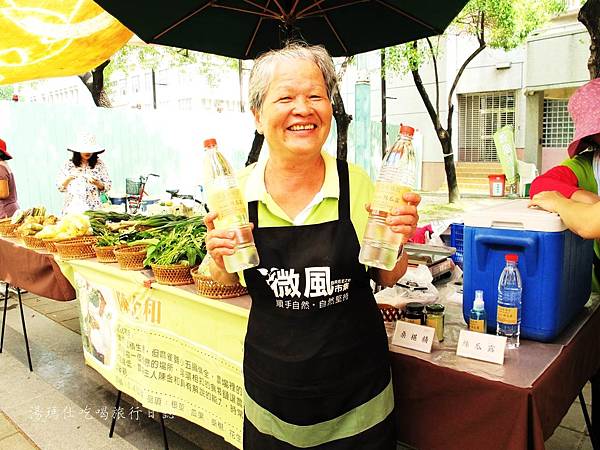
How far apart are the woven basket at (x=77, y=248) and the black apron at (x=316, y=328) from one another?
2292mm

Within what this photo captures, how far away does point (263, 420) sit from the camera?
5.26ft

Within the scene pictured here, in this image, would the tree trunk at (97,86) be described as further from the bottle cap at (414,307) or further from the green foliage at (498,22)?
the bottle cap at (414,307)

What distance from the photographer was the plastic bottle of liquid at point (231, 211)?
1394 millimetres

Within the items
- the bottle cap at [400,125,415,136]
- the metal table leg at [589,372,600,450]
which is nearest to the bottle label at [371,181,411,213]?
the bottle cap at [400,125,415,136]

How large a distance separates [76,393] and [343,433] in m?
2.94

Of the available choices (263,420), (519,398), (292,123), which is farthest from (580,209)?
(263,420)

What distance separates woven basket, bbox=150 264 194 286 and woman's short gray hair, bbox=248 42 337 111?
134 centimetres

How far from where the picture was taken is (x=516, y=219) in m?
1.64

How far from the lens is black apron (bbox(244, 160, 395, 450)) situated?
147 centimetres

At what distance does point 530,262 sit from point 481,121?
18.4 m

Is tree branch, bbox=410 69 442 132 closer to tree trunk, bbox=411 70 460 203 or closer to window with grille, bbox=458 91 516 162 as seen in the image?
tree trunk, bbox=411 70 460 203

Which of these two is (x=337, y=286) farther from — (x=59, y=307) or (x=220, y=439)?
(x=59, y=307)

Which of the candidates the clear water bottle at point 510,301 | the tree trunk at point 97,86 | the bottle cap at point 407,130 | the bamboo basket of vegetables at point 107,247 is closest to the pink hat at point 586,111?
the clear water bottle at point 510,301

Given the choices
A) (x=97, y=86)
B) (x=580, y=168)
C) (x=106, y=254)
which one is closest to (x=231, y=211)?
(x=580, y=168)
